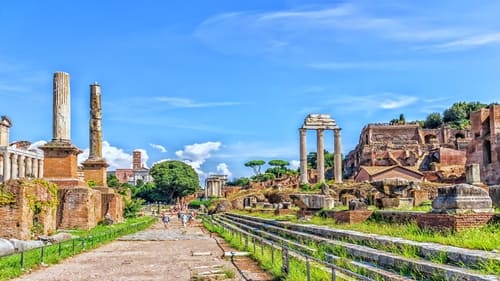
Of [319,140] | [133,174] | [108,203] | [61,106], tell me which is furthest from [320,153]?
[133,174]

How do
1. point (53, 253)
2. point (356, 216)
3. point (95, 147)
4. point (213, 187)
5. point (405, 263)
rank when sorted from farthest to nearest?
1. point (213, 187)
2. point (95, 147)
3. point (356, 216)
4. point (53, 253)
5. point (405, 263)

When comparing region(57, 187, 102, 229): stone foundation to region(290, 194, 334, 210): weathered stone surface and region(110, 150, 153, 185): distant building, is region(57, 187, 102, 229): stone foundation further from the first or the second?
region(110, 150, 153, 185): distant building

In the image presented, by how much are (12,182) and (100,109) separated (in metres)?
16.0

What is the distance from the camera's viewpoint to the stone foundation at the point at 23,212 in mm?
16875

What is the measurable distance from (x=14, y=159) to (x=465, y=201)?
82.2 meters

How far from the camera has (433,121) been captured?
122m

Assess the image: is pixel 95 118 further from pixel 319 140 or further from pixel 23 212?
pixel 319 140

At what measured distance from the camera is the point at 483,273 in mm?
6520

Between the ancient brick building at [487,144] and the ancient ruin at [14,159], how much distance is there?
5857 cm

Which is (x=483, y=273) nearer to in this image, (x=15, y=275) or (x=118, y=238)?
(x=15, y=275)

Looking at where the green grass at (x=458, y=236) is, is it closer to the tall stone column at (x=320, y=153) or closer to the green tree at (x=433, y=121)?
the tall stone column at (x=320, y=153)

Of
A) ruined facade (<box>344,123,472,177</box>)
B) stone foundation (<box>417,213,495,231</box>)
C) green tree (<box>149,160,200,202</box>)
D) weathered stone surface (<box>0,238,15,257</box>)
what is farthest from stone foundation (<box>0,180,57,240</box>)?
green tree (<box>149,160,200,202</box>)

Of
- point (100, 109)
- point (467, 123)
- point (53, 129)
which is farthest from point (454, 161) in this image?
point (53, 129)

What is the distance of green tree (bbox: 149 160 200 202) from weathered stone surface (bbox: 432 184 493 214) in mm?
87221
